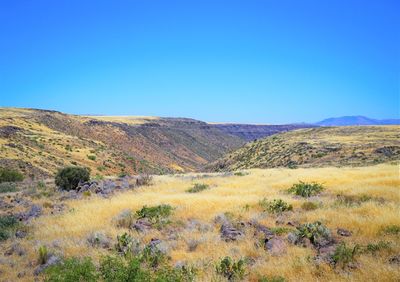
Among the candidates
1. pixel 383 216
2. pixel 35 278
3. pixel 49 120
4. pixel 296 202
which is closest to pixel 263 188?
pixel 296 202

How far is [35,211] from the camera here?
1548 cm

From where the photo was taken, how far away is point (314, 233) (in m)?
9.16

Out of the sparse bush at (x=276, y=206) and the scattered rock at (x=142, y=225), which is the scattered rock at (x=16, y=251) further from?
the sparse bush at (x=276, y=206)

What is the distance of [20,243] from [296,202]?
9529 millimetres

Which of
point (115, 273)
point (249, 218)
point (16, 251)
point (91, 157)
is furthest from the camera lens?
point (91, 157)

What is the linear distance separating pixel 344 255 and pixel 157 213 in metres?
6.88

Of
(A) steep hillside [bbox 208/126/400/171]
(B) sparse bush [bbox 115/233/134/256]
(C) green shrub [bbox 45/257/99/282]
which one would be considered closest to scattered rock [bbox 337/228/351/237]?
(B) sparse bush [bbox 115/233/134/256]

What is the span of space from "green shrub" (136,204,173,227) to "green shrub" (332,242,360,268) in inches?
232

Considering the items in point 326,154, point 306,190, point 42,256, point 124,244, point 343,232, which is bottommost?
point 42,256

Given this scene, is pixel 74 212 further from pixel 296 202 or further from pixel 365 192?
pixel 365 192

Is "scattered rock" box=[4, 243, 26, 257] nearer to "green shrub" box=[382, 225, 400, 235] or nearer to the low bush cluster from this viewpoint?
the low bush cluster

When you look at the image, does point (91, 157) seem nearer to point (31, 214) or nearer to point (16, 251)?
point (31, 214)

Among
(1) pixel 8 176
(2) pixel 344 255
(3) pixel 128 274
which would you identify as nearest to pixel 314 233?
(2) pixel 344 255

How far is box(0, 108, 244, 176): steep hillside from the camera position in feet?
165
